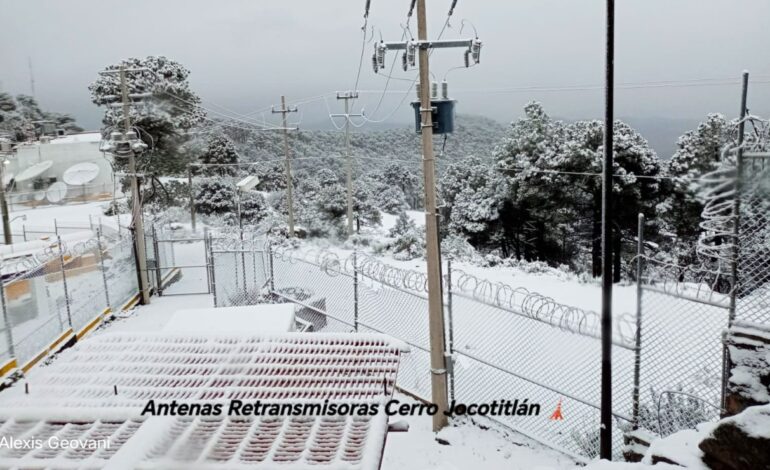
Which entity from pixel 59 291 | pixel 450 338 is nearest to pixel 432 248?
pixel 450 338

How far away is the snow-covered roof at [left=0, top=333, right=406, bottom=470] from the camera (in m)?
3.15

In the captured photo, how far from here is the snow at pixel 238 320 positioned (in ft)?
22.9

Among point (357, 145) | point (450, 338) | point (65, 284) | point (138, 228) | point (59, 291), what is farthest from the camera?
point (357, 145)

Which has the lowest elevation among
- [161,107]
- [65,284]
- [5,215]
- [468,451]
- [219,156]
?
[468,451]

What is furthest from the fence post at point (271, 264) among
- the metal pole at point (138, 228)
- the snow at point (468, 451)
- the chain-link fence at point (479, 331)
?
the snow at point (468, 451)

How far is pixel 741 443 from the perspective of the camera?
3395 mm

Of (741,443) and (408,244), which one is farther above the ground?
(741,443)

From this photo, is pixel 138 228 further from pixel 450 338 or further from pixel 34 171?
pixel 34 171

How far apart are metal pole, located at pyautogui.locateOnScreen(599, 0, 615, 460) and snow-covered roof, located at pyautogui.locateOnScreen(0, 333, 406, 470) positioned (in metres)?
2.38

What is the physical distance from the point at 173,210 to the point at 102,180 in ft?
14.8

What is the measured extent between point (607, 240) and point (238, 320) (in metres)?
4.59

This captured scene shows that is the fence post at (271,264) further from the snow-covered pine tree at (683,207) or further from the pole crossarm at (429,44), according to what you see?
the snow-covered pine tree at (683,207)

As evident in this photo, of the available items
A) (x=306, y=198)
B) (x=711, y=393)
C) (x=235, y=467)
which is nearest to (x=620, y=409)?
(x=711, y=393)

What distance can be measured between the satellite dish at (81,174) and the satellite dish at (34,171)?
1.49 m
